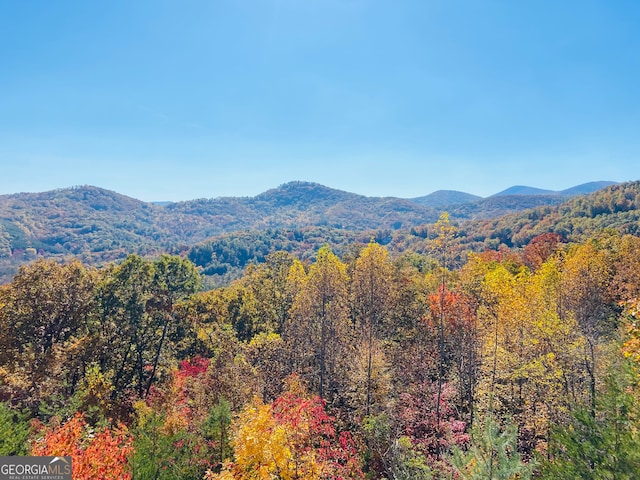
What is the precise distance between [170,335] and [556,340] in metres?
30.3

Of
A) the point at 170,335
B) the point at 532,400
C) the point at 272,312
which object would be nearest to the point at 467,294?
the point at 532,400

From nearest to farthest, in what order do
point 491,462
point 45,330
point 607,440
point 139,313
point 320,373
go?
point 491,462
point 607,440
point 45,330
point 320,373
point 139,313

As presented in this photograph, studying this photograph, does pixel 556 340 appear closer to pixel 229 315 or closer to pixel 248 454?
pixel 248 454

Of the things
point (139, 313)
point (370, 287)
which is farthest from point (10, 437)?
point (370, 287)

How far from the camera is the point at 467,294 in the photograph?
29.3m

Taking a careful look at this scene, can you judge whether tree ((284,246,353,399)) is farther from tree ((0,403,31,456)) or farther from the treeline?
tree ((0,403,31,456))

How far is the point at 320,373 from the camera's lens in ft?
90.2

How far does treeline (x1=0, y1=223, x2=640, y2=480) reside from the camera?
13.3 m

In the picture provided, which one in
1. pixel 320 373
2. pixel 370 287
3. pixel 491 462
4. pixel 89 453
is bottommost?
pixel 320 373

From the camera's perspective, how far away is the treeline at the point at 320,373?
13336mm

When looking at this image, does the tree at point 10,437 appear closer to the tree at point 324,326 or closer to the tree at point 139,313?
the tree at point 139,313

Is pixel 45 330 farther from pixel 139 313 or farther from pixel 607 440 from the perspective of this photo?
pixel 607 440

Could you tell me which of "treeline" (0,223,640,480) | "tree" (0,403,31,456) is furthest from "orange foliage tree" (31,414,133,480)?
"tree" (0,403,31,456)

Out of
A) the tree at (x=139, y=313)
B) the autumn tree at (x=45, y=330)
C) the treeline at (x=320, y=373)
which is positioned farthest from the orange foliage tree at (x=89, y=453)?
the tree at (x=139, y=313)
